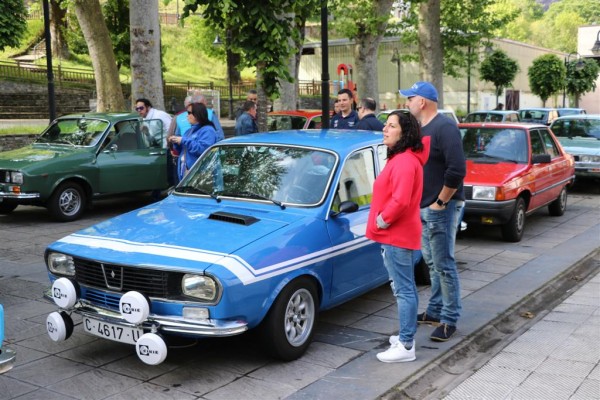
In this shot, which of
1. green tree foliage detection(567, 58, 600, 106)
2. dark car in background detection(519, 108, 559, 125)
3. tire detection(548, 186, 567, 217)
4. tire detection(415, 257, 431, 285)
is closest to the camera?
tire detection(415, 257, 431, 285)

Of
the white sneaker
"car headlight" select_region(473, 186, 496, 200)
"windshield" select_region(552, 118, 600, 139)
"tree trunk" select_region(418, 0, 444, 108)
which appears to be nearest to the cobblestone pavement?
the white sneaker

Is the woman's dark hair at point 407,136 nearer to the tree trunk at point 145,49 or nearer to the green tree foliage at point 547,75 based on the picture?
the tree trunk at point 145,49

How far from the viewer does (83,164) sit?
1135 cm

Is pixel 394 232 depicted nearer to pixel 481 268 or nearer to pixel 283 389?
pixel 283 389

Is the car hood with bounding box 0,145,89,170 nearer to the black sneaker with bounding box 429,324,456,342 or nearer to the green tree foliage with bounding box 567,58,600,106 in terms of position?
the black sneaker with bounding box 429,324,456,342

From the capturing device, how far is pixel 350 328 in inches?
242

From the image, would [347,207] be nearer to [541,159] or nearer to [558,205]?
[541,159]

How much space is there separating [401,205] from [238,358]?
1.76 m

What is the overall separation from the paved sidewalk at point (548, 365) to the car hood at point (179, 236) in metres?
1.87

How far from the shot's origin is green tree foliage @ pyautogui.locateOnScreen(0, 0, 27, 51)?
15.4 m

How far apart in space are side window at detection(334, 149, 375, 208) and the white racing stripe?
729mm

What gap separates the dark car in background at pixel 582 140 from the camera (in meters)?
15.1

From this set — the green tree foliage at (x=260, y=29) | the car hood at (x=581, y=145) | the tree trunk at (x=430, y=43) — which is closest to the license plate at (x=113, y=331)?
the green tree foliage at (x=260, y=29)

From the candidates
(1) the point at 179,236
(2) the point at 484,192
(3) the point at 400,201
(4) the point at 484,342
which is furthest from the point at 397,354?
(2) the point at 484,192
